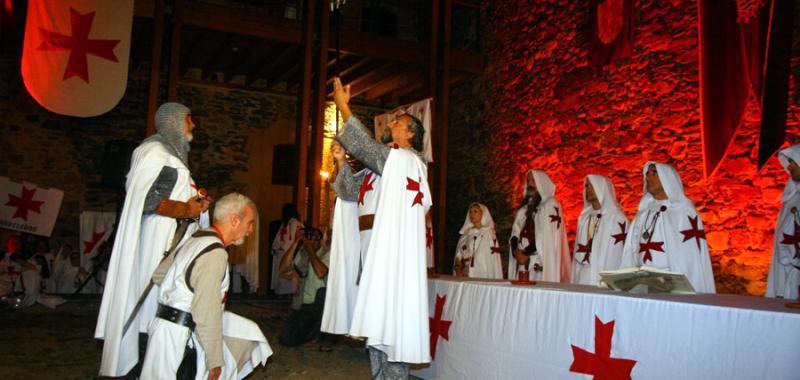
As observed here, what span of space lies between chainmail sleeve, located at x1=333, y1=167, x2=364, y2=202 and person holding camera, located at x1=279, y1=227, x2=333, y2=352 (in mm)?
1922

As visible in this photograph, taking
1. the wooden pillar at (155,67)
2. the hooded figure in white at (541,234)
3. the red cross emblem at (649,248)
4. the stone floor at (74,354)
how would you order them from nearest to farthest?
the stone floor at (74,354), the red cross emblem at (649,248), the hooded figure in white at (541,234), the wooden pillar at (155,67)

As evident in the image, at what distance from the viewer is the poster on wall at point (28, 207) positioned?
9.25 metres

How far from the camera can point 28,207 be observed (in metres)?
9.41

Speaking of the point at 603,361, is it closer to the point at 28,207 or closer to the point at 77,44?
the point at 77,44

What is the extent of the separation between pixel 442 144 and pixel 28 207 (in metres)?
6.99

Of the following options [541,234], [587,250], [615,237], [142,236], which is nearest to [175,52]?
[541,234]

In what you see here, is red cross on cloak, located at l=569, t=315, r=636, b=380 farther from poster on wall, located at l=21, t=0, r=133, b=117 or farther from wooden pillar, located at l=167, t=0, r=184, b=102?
wooden pillar, located at l=167, t=0, r=184, b=102

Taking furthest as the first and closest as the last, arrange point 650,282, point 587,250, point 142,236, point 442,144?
point 442,144 < point 587,250 < point 142,236 < point 650,282

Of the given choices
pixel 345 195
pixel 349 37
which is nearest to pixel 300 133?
pixel 349 37

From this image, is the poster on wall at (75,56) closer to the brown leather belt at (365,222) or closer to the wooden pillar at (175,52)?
the wooden pillar at (175,52)

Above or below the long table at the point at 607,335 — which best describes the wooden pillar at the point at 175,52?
above

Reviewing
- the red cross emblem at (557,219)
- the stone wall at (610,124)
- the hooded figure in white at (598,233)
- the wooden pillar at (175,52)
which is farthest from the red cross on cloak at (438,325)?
the wooden pillar at (175,52)

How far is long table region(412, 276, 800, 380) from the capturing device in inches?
78.3

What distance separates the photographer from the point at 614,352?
245cm
